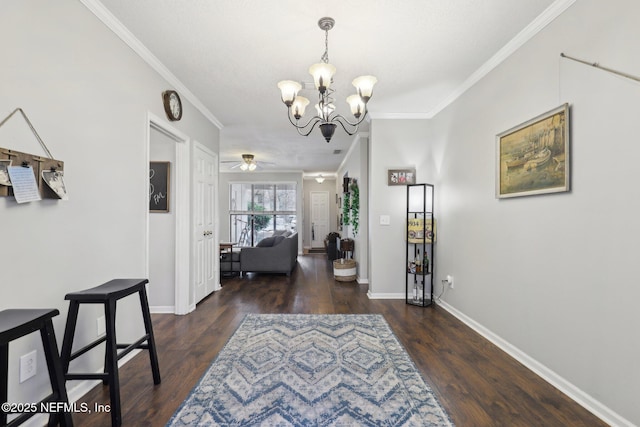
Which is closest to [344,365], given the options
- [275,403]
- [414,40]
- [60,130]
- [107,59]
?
[275,403]

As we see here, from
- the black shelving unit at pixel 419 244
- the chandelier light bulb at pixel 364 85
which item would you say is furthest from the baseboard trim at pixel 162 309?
the chandelier light bulb at pixel 364 85

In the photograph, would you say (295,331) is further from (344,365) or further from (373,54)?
(373,54)

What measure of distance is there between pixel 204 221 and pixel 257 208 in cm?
511

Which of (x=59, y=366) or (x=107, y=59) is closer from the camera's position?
(x=59, y=366)

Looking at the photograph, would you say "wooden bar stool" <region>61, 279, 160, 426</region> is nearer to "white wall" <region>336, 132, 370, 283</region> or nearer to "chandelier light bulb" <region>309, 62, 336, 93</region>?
"chandelier light bulb" <region>309, 62, 336, 93</region>

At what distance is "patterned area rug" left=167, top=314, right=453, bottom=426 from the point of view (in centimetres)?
172

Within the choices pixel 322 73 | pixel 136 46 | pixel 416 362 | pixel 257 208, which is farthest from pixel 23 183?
pixel 257 208

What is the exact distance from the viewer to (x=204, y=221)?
4.23 meters

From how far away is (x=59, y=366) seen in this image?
1.41m

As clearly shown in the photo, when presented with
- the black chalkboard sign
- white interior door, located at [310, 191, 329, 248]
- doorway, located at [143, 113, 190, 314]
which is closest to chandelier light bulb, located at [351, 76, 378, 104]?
doorway, located at [143, 113, 190, 314]

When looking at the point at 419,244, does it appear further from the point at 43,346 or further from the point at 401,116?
the point at 43,346

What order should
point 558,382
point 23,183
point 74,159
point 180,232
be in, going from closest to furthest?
point 23,183, point 74,159, point 558,382, point 180,232

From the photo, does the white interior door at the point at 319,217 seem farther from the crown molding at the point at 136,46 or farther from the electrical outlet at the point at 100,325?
the electrical outlet at the point at 100,325

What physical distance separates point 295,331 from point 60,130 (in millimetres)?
2405
